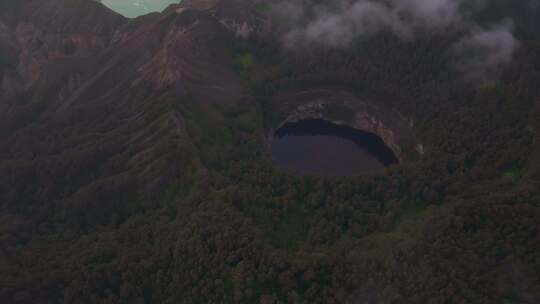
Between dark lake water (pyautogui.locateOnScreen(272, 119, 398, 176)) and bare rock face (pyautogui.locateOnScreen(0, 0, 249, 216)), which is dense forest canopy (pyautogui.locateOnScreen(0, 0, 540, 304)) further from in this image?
dark lake water (pyautogui.locateOnScreen(272, 119, 398, 176))

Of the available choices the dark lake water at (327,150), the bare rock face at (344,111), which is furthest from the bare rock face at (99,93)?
the dark lake water at (327,150)

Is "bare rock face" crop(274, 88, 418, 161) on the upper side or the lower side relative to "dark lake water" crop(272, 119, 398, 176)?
upper

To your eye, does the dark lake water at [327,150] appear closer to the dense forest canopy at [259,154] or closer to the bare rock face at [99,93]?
the dense forest canopy at [259,154]

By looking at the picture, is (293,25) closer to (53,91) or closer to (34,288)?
(53,91)

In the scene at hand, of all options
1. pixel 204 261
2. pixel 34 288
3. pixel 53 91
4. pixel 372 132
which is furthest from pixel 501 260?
pixel 53 91

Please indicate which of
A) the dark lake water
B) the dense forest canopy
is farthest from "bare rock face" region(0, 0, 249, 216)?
the dark lake water

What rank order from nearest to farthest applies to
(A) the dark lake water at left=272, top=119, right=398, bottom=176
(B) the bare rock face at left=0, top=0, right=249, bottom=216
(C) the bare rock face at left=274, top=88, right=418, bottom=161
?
(B) the bare rock face at left=0, top=0, right=249, bottom=216 → (A) the dark lake water at left=272, top=119, right=398, bottom=176 → (C) the bare rock face at left=274, top=88, right=418, bottom=161

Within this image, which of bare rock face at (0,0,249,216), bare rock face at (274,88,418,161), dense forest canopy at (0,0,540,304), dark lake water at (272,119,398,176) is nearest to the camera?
dense forest canopy at (0,0,540,304)
